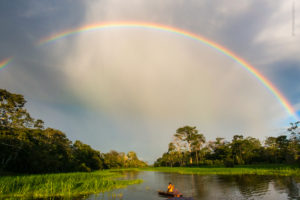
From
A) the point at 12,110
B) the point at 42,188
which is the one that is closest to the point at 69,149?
the point at 12,110

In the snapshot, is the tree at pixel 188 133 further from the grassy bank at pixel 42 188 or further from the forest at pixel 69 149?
the grassy bank at pixel 42 188

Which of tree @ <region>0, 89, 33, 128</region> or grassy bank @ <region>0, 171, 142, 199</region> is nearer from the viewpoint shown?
grassy bank @ <region>0, 171, 142, 199</region>

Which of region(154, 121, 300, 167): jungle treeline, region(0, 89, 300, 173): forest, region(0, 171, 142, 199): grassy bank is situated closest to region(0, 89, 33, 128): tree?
region(0, 89, 300, 173): forest

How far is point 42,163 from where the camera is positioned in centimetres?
4359

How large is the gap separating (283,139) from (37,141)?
3124 inches

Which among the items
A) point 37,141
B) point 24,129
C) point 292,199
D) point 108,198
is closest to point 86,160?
point 37,141

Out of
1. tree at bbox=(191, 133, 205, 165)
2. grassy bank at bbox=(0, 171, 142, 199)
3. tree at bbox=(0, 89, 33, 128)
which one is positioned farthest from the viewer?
tree at bbox=(191, 133, 205, 165)

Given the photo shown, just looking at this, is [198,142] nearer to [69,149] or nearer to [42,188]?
[69,149]

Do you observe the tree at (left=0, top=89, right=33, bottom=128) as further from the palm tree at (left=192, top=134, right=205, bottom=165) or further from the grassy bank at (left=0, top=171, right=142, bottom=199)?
the palm tree at (left=192, top=134, right=205, bottom=165)

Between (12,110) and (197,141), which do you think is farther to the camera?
(197,141)

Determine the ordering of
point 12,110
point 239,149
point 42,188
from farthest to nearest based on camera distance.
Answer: point 239,149, point 12,110, point 42,188

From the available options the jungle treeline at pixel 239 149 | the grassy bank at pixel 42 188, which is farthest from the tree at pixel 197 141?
the grassy bank at pixel 42 188

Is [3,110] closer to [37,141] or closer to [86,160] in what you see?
[37,141]

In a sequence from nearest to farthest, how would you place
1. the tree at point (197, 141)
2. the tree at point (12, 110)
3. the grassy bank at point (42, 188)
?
the grassy bank at point (42, 188)
the tree at point (12, 110)
the tree at point (197, 141)
